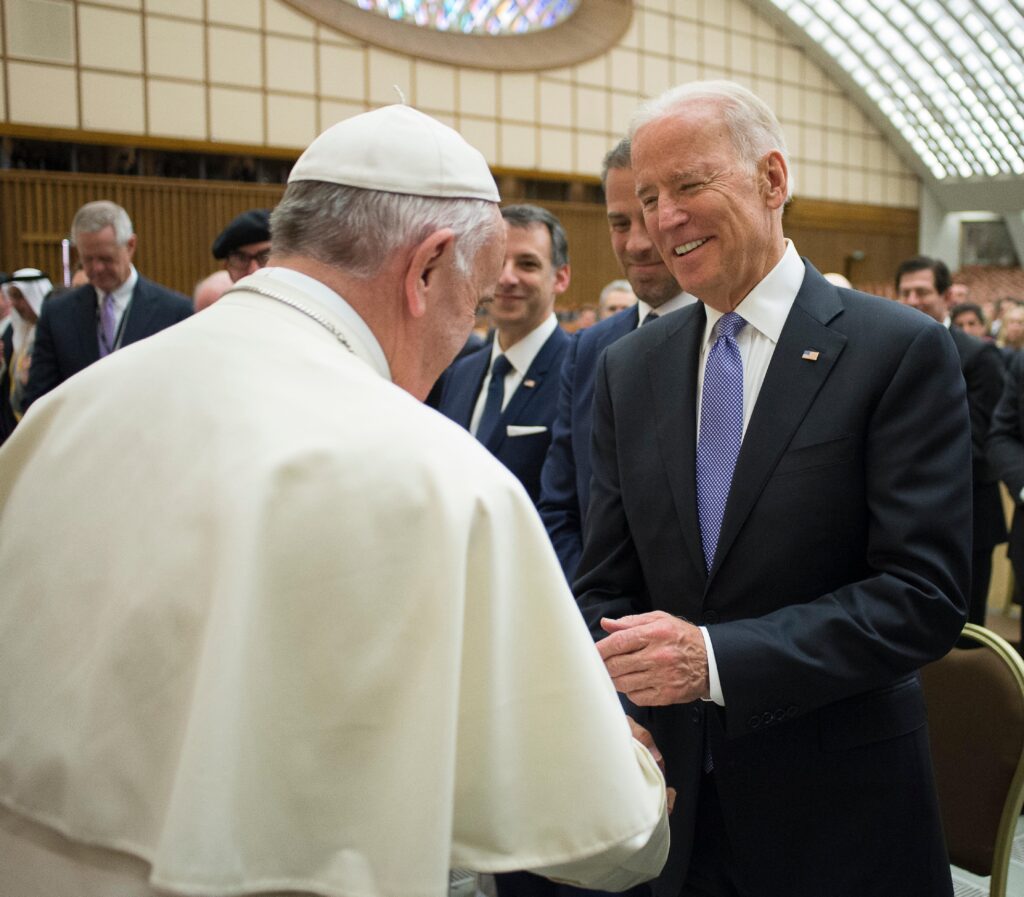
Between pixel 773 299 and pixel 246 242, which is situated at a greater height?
pixel 246 242

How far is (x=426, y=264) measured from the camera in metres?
1.33

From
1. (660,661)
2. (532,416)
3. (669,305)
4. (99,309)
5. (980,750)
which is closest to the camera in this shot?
(660,661)

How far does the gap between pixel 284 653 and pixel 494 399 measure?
7.70 feet

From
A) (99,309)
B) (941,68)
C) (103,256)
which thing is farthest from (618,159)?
(941,68)

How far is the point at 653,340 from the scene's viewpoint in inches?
74.9

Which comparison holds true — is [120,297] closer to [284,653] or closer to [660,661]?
[660,661]

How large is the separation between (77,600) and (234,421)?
0.28 meters

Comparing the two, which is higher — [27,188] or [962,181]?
[962,181]

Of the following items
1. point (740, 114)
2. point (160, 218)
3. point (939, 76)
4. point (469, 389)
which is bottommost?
point (469, 389)

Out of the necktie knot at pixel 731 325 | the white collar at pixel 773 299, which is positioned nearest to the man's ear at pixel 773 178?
the white collar at pixel 773 299

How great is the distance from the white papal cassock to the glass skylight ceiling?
2678 centimetres

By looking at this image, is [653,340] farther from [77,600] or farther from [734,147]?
[77,600]

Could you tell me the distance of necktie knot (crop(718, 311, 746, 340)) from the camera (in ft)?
5.77

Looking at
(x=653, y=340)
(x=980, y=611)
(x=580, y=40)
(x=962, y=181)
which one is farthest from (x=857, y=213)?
(x=653, y=340)
